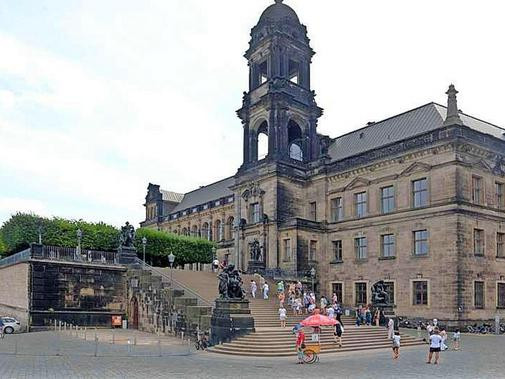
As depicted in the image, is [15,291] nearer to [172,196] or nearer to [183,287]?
[183,287]

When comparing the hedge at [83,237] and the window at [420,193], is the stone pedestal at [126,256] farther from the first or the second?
the window at [420,193]

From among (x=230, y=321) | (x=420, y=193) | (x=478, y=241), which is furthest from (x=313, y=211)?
(x=230, y=321)

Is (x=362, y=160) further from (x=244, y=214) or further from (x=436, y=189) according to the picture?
(x=244, y=214)

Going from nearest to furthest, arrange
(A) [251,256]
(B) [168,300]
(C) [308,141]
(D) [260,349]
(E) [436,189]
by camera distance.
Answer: (D) [260,349] → (B) [168,300] → (E) [436,189] → (A) [251,256] → (C) [308,141]

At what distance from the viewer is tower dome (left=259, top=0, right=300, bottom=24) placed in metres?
58.6

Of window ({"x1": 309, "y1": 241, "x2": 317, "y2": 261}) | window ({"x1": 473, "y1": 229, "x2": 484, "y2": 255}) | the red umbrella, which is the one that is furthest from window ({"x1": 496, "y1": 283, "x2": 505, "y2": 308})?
the red umbrella

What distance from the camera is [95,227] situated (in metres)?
52.5

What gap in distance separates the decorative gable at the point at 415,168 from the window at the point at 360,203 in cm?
480

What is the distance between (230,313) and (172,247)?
2971 cm

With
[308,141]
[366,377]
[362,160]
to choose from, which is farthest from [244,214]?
[366,377]

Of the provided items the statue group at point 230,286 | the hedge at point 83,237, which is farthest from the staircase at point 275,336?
the hedge at point 83,237

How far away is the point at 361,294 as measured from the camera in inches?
1905

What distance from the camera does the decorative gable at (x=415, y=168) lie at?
4395 centimetres

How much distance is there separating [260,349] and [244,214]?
3140 centimetres
